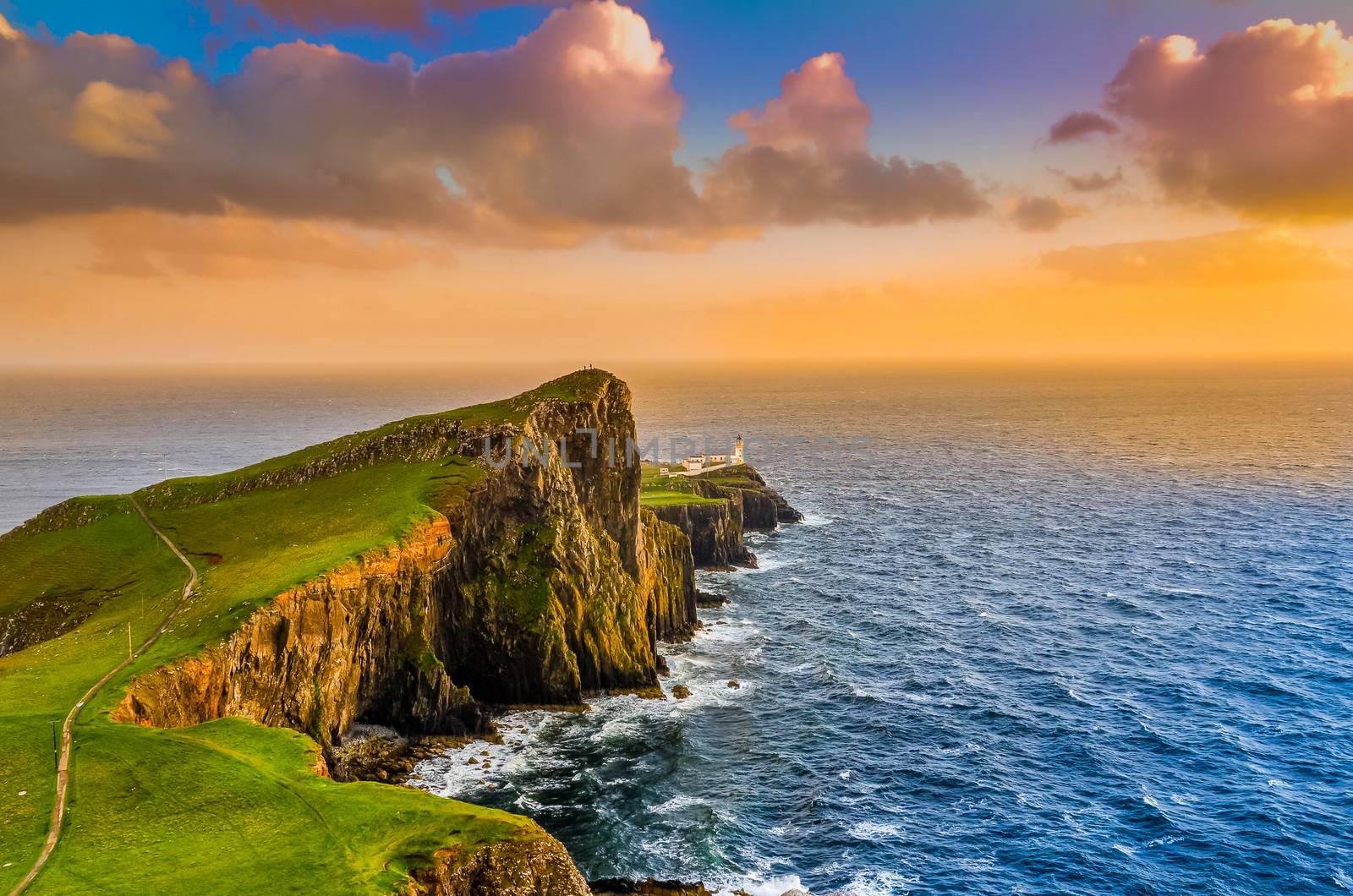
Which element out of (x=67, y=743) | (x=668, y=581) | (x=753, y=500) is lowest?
(x=668, y=581)

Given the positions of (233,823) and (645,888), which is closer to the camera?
(233,823)

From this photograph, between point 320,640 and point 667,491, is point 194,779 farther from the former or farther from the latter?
point 667,491

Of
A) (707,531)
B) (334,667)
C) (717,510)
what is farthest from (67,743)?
(717,510)

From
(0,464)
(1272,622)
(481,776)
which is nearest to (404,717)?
(481,776)

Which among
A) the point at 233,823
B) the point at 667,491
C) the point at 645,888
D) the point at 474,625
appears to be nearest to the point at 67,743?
the point at 233,823

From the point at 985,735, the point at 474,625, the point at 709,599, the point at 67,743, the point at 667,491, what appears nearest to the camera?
the point at 67,743

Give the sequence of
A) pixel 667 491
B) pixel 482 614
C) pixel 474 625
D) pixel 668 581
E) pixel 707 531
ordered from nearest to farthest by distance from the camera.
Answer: pixel 474 625 → pixel 482 614 → pixel 668 581 → pixel 707 531 → pixel 667 491

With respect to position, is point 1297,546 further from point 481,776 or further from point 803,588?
point 481,776

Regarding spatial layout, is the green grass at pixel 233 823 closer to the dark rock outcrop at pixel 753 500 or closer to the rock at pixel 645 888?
the rock at pixel 645 888

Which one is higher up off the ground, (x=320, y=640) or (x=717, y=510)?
(x=320, y=640)
